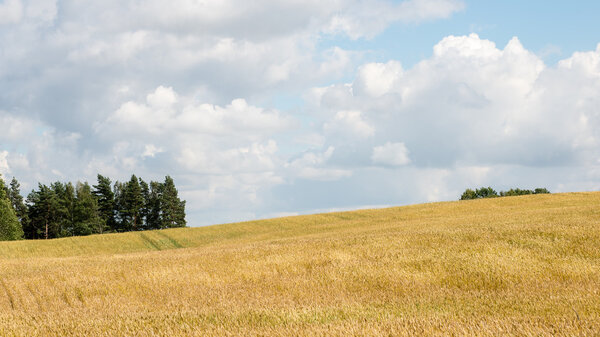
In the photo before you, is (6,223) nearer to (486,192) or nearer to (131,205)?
(131,205)

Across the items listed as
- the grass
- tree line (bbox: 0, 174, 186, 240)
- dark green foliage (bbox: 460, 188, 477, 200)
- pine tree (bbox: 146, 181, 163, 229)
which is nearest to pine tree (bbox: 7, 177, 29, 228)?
tree line (bbox: 0, 174, 186, 240)

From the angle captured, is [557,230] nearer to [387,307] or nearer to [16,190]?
[387,307]

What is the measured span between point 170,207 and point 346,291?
8162 centimetres

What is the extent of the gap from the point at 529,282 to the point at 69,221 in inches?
3348

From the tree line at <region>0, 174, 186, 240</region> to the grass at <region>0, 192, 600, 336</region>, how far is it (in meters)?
63.6

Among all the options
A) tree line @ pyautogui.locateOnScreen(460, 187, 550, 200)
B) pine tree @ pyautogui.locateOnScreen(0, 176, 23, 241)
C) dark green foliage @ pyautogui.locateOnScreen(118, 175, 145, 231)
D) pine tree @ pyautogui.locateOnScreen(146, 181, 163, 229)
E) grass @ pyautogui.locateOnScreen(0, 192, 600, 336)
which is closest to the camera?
grass @ pyautogui.locateOnScreen(0, 192, 600, 336)

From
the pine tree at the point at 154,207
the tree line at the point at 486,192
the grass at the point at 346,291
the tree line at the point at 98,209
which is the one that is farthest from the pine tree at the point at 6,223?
the tree line at the point at 486,192

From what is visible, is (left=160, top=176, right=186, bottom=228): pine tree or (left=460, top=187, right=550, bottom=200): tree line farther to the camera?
(left=460, top=187, right=550, bottom=200): tree line

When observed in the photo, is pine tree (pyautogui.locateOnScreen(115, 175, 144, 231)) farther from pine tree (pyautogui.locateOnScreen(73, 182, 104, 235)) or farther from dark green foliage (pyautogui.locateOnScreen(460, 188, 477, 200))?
dark green foliage (pyautogui.locateOnScreen(460, 188, 477, 200))

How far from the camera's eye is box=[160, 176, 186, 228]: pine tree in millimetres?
88500

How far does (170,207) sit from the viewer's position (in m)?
89.2

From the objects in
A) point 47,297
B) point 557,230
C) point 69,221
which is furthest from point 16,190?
point 557,230

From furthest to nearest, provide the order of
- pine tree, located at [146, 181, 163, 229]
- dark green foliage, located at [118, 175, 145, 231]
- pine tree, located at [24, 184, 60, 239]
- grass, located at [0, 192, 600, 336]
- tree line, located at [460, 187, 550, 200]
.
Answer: tree line, located at [460, 187, 550, 200], pine tree, located at [146, 181, 163, 229], dark green foliage, located at [118, 175, 145, 231], pine tree, located at [24, 184, 60, 239], grass, located at [0, 192, 600, 336]

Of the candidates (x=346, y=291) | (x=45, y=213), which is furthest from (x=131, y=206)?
(x=346, y=291)
